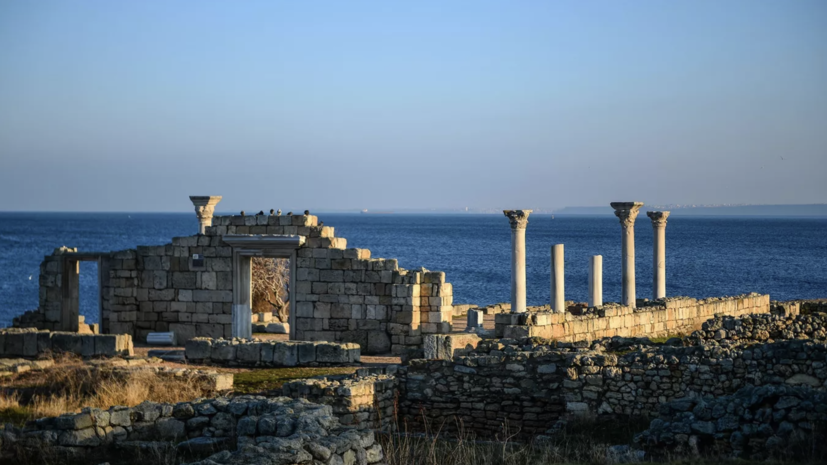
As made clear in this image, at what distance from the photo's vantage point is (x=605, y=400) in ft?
43.8

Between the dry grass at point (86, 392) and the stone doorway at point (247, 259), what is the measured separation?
6214 millimetres

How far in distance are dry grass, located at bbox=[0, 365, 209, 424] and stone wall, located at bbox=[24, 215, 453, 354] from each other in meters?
6.48

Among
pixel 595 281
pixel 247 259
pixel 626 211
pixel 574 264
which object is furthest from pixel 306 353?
pixel 574 264

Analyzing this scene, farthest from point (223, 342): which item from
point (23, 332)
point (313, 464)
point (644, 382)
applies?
point (313, 464)

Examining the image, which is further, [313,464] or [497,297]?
[497,297]

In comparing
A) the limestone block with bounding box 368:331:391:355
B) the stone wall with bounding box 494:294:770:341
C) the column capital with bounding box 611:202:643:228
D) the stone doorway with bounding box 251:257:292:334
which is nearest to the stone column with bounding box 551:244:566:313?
the stone wall with bounding box 494:294:770:341

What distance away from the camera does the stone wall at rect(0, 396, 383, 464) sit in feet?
Result: 30.0

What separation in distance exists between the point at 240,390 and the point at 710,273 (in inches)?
2466

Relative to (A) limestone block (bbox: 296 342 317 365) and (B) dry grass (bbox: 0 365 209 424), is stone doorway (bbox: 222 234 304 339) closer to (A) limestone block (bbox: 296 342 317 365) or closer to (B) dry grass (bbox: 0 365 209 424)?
(A) limestone block (bbox: 296 342 317 365)

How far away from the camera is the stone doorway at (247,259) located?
22156 millimetres

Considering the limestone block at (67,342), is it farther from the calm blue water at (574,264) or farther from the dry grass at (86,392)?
the calm blue water at (574,264)

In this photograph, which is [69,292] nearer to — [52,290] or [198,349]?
[52,290]

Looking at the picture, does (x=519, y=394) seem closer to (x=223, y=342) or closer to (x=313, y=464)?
(x=313, y=464)

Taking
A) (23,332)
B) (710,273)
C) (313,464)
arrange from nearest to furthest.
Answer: (313,464), (23,332), (710,273)
